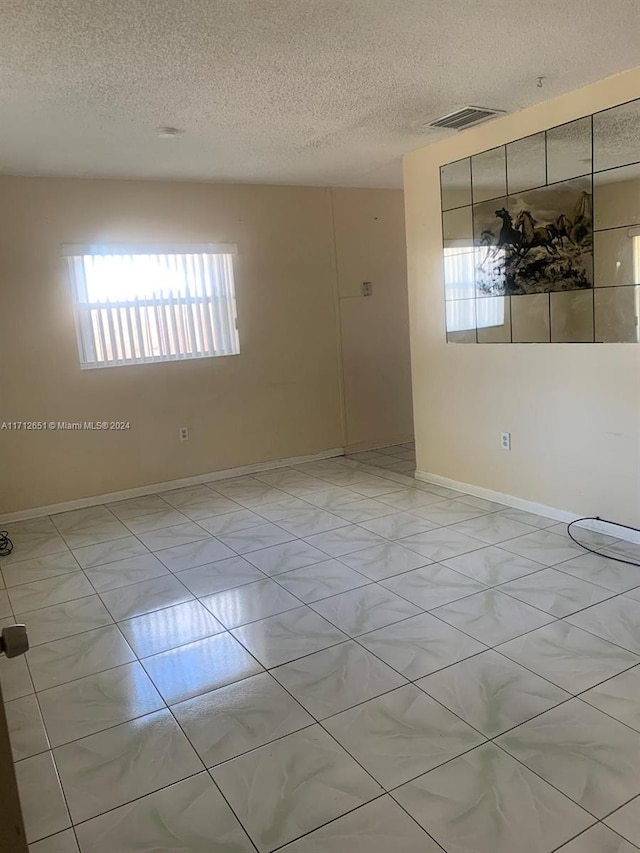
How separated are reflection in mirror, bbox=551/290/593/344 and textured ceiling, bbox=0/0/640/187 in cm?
104

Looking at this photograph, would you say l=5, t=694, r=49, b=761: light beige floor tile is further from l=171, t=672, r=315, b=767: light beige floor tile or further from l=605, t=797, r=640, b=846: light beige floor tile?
l=605, t=797, r=640, b=846: light beige floor tile

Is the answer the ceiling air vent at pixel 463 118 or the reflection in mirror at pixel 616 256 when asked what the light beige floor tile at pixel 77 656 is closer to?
the reflection in mirror at pixel 616 256

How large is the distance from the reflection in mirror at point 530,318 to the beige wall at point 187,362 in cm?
211

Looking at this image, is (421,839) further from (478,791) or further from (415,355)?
(415,355)

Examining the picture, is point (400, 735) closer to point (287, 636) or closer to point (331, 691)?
point (331, 691)

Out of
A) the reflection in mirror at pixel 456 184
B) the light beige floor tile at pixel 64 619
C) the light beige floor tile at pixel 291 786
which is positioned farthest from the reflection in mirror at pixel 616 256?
the light beige floor tile at pixel 64 619

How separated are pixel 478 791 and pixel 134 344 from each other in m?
3.88

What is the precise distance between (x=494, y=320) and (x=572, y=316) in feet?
1.93

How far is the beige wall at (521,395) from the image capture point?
3.32 meters

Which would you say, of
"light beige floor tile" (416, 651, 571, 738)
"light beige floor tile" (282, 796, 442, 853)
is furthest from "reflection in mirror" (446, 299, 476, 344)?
"light beige floor tile" (282, 796, 442, 853)

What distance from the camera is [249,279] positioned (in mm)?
5195

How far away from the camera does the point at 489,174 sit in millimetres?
3863

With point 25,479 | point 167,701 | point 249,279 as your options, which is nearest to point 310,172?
point 249,279

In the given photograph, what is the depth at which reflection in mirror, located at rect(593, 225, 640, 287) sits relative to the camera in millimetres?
3135
